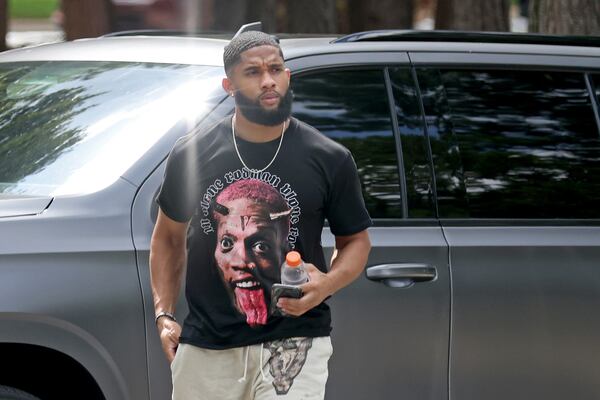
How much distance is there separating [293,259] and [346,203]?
31 centimetres

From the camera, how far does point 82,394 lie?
3.73 m

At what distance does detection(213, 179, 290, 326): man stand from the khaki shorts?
→ 0.10 metres

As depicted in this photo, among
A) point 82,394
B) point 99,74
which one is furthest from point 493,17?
point 82,394

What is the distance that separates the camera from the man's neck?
10.6 feet

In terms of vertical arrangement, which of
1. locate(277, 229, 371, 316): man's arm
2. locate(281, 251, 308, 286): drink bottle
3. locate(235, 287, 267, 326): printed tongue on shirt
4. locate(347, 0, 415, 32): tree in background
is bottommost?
locate(347, 0, 415, 32): tree in background

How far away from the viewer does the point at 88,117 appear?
4098 mm

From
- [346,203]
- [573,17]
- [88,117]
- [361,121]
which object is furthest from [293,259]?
[573,17]

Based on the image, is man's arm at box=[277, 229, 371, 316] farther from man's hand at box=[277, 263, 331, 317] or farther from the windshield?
the windshield

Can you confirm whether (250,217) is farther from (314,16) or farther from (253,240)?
(314,16)

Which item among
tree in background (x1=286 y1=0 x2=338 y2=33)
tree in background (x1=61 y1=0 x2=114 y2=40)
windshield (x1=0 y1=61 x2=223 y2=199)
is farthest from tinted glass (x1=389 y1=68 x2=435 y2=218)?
tree in background (x1=286 y1=0 x2=338 y2=33)

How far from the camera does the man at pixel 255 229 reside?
126 inches

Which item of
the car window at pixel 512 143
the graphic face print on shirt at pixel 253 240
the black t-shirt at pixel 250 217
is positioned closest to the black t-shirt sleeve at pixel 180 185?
the black t-shirt at pixel 250 217

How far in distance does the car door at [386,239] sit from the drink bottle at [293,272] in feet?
2.49

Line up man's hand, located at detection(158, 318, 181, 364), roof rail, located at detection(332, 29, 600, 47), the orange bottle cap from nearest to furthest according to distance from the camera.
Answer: the orange bottle cap, man's hand, located at detection(158, 318, 181, 364), roof rail, located at detection(332, 29, 600, 47)
